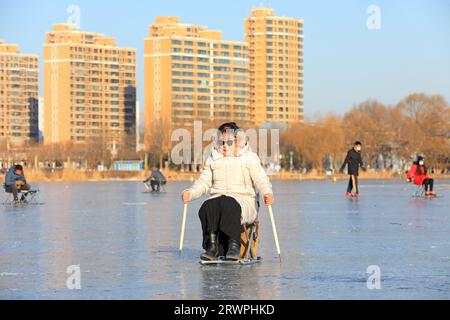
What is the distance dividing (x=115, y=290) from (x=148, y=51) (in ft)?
537

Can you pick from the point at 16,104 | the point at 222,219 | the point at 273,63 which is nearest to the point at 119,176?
the point at 222,219

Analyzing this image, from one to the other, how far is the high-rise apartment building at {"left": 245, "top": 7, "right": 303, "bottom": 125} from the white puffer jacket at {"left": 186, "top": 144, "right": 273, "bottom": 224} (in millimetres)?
166608

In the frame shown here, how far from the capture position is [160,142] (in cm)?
10406

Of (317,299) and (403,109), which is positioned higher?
(403,109)

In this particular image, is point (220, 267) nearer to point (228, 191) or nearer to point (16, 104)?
point (228, 191)

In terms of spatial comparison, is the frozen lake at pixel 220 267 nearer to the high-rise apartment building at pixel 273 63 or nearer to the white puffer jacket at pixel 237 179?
the white puffer jacket at pixel 237 179

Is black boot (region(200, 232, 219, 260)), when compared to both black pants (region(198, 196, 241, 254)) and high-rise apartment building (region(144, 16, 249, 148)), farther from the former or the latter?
high-rise apartment building (region(144, 16, 249, 148))

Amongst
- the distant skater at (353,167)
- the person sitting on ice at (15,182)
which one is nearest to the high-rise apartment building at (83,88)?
the distant skater at (353,167)

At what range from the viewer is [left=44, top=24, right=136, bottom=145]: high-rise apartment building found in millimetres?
177250

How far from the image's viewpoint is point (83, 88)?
181625mm

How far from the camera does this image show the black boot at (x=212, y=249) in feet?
34.3

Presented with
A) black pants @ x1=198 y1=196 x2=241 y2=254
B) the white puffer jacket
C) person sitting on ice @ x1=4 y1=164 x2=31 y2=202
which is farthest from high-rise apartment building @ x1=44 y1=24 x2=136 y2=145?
black pants @ x1=198 y1=196 x2=241 y2=254

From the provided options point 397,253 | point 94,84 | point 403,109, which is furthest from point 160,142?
point 397,253
